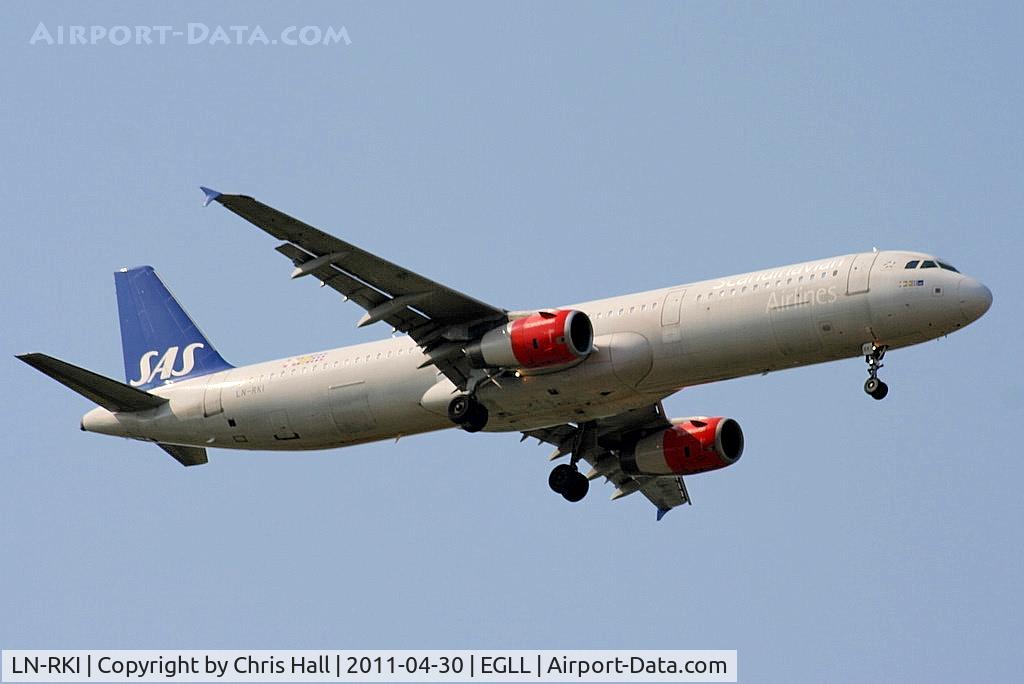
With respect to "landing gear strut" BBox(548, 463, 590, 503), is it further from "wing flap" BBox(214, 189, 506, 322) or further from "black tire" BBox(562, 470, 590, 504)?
"wing flap" BBox(214, 189, 506, 322)

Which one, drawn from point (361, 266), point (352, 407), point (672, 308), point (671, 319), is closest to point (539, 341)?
point (671, 319)

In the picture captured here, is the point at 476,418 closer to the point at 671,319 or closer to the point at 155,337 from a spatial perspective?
the point at 671,319

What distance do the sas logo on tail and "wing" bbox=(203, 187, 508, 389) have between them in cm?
1095

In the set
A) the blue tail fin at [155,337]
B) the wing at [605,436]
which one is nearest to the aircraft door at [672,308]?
the wing at [605,436]

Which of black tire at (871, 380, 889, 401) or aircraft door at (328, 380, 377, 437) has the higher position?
aircraft door at (328, 380, 377, 437)

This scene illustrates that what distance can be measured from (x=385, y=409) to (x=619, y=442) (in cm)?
902

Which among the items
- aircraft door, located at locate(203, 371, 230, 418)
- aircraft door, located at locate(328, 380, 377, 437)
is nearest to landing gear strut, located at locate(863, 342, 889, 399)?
aircraft door, located at locate(328, 380, 377, 437)

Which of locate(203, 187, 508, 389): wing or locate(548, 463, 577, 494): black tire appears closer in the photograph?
locate(203, 187, 508, 389): wing

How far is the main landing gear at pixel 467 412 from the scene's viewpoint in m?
46.2

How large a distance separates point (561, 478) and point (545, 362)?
995cm

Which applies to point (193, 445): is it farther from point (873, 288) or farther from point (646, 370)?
point (873, 288)

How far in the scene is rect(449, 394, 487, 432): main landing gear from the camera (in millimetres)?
46188

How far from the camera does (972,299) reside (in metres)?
42.0

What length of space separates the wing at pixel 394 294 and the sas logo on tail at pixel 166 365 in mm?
10945
